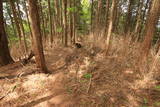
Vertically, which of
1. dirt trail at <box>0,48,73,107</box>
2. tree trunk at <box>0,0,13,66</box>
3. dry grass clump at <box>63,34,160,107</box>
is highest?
tree trunk at <box>0,0,13,66</box>

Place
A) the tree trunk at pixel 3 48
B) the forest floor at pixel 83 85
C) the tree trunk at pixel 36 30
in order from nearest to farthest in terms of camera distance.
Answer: the forest floor at pixel 83 85, the tree trunk at pixel 36 30, the tree trunk at pixel 3 48

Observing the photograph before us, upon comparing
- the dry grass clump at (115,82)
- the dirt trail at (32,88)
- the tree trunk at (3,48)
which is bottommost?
the dirt trail at (32,88)

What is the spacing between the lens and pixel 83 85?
10.0 ft

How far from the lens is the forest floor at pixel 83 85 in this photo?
253 centimetres

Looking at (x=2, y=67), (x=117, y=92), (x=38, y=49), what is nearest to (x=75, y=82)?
(x=117, y=92)

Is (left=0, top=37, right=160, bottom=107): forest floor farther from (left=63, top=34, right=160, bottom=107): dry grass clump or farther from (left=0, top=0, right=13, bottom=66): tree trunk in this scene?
(left=0, top=0, right=13, bottom=66): tree trunk

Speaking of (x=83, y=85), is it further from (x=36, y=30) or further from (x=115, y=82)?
(x=36, y=30)

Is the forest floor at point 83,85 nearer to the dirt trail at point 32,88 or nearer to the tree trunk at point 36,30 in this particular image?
the dirt trail at point 32,88

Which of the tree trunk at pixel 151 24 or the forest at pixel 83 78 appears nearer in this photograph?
the forest at pixel 83 78

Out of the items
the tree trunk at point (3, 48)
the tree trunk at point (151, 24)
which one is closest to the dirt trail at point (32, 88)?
the tree trunk at point (3, 48)

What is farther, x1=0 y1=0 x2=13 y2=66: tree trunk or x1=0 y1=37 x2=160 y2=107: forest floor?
x1=0 y1=0 x2=13 y2=66: tree trunk

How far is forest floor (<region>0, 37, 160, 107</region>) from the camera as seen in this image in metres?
2.53

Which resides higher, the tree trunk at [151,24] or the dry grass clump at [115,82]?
the tree trunk at [151,24]

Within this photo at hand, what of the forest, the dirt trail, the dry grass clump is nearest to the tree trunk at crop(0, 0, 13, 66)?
the forest
